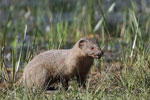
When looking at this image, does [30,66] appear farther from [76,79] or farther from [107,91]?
[107,91]

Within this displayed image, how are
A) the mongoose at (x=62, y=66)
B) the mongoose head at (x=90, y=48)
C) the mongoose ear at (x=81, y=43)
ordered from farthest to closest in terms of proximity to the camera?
the mongoose ear at (x=81, y=43) < the mongoose at (x=62, y=66) < the mongoose head at (x=90, y=48)

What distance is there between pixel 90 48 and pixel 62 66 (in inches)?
19.5

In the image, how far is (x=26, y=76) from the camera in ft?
19.5

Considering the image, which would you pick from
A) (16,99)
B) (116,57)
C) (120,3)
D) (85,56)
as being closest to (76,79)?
(85,56)

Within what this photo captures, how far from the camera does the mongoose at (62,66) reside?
19.4 ft

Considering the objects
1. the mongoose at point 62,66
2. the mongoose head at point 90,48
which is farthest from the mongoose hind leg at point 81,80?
the mongoose head at point 90,48

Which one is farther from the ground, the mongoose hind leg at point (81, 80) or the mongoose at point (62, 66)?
the mongoose at point (62, 66)

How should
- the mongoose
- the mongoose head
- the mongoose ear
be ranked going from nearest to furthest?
the mongoose head
the mongoose
the mongoose ear

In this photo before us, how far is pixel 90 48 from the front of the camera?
19.2 ft

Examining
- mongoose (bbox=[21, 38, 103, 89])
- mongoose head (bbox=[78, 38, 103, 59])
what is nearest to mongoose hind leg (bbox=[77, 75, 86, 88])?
mongoose (bbox=[21, 38, 103, 89])

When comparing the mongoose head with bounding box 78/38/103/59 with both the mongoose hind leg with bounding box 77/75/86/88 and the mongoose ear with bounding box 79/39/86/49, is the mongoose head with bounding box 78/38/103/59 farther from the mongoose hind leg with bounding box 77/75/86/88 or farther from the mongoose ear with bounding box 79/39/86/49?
the mongoose hind leg with bounding box 77/75/86/88

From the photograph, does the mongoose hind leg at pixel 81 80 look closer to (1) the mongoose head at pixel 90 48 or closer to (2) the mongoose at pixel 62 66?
(2) the mongoose at pixel 62 66

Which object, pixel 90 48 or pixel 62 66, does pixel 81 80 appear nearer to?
pixel 62 66

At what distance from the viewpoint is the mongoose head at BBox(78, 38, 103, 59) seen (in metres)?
5.72
